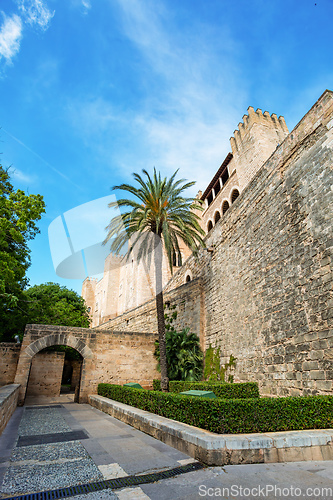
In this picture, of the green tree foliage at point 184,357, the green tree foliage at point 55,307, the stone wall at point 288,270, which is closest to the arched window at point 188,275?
the green tree foliage at point 184,357

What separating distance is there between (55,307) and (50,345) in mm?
11212

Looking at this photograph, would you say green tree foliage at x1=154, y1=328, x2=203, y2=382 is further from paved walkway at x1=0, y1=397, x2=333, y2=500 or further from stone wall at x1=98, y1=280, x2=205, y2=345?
paved walkway at x1=0, y1=397, x2=333, y2=500

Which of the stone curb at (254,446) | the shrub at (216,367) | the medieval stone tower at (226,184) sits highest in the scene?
the medieval stone tower at (226,184)

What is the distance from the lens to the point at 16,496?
2473 mm

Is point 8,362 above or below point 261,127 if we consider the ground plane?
below

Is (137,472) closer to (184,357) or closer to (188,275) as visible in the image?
(184,357)

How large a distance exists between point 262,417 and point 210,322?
8.05 metres

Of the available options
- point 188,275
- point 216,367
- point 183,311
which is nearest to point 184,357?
point 216,367

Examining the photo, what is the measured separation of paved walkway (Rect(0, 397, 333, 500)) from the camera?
2.50 metres

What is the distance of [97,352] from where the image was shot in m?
12.5

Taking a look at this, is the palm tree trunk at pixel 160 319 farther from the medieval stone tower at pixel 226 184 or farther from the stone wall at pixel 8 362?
the stone wall at pixel 8 362

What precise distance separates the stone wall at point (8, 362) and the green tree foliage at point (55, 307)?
262cm

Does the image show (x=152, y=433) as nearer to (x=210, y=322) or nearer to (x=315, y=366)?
(x=315, y=366)

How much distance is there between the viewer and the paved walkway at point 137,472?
8.21 feet
